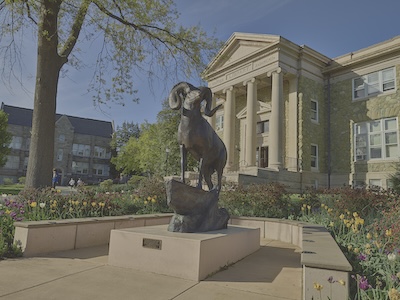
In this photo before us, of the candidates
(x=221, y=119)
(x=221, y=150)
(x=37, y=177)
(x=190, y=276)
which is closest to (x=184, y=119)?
(x=221, y=150)

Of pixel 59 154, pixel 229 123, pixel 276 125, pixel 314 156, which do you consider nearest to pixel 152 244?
pixel 276 125

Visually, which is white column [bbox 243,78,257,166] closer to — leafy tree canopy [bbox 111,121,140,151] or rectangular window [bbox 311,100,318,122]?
rectangular window [bbox 311,100,318,122]

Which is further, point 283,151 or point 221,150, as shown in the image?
point 283,151

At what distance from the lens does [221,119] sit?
102 ft

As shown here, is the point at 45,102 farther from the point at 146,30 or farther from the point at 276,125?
the point at 276,125

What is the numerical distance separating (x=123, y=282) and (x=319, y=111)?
23363mm

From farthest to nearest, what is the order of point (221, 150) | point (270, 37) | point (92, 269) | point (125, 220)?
point (270, 37) < point (125, 220) < point (221, 150) < point (92, 269)

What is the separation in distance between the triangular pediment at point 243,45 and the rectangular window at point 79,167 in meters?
40.7

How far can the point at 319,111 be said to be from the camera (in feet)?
79.0

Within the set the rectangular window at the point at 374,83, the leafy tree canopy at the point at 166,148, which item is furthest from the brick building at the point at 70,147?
the rectangular window at the point at 374,83

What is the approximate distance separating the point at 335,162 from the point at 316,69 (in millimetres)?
7568

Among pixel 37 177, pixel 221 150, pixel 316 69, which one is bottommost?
pixel 37 177

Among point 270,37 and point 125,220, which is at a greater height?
point 270,37

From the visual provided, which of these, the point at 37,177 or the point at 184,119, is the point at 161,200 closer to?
the point at 37,177
